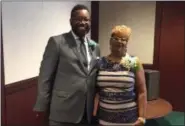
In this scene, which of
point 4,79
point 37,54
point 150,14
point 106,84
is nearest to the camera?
point 106,84

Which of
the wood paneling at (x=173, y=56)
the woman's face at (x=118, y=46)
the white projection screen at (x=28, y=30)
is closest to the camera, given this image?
the woman's face at (x=118, y=46)

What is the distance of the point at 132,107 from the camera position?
76cm

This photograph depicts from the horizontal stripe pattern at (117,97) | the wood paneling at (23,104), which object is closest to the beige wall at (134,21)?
the horizontal stripe pattern at (117,97)

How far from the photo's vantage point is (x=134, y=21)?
106cm

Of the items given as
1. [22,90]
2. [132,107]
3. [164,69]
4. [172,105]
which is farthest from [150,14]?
[22,90]

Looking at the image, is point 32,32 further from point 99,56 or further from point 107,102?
point 107,102

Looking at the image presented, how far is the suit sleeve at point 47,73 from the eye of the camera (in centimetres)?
77

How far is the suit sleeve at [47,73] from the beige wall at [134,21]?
0.18 m

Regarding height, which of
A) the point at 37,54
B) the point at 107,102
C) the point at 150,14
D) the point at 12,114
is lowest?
the point at 12,114

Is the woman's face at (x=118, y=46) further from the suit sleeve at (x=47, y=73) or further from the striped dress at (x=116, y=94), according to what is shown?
the suit sleeve at (x=47, y=73)

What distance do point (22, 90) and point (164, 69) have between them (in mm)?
666

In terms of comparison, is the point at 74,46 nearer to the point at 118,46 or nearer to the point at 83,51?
the point at 83,51

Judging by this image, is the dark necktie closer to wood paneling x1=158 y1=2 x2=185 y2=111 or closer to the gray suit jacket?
the gray suit jacket

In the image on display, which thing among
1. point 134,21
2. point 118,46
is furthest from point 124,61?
point 134,21
